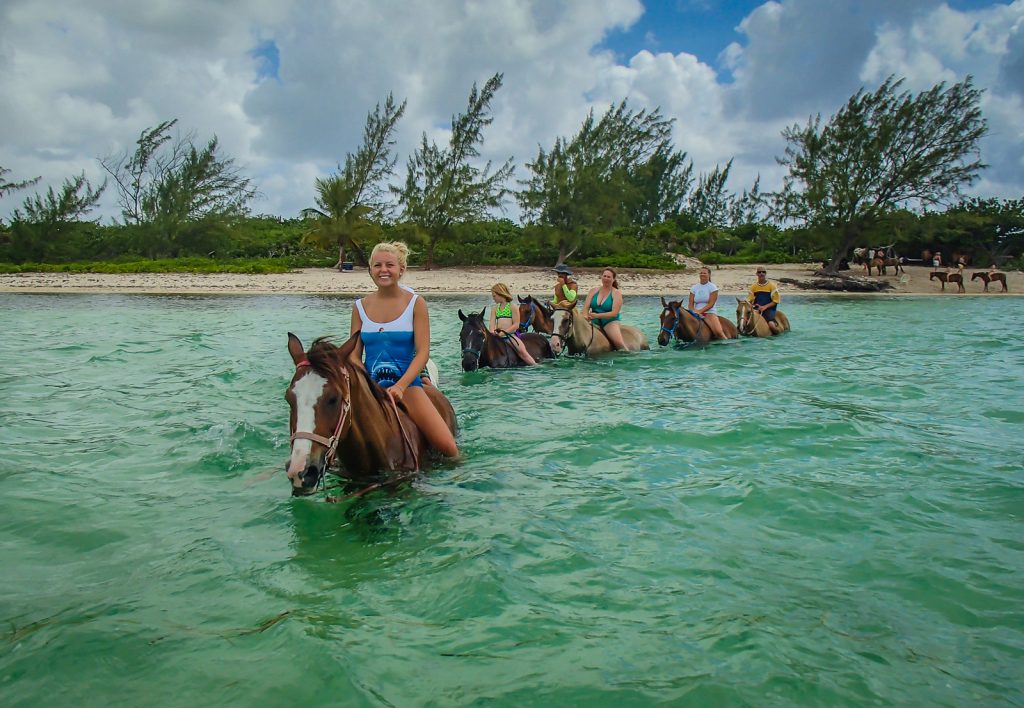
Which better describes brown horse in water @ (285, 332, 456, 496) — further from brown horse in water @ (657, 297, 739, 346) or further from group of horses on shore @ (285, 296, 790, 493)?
brown horse in water @ (657, 297, 739, 346)

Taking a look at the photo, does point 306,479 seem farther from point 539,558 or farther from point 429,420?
point 429,420

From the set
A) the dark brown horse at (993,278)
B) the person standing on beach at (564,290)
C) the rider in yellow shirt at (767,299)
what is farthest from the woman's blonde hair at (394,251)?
the dark brown horse at (993,278)

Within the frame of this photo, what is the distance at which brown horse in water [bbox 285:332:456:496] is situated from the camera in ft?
13.1

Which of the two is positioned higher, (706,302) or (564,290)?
(564,290)

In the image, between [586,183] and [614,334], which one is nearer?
[614,334]

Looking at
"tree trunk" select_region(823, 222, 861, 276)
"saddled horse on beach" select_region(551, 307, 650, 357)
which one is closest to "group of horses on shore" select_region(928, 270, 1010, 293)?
"tree trunk" select_region(823, 222, 861, 276)

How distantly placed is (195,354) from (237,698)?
41.8 feet

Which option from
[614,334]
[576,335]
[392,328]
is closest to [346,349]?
[392,328]

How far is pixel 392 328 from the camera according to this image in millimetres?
5492

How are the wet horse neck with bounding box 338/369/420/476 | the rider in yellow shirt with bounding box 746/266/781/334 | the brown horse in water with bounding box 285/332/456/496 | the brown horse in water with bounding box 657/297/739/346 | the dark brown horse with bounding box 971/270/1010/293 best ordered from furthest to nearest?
the dark brown horse with bounding box 971/270/1010/293 → the rider in yellow shirt with bounding box 746/266/781/334 → the brown horse in water with bounding box 657/297/739/346 → the wet horse neck with bounding box 338/369/420/476 → the brown horse in water with bounding box 285/332/456/496

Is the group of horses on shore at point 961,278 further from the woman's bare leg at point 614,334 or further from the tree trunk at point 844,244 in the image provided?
the woman's bare leg at point 614,334

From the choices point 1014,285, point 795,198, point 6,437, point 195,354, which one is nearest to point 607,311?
point 195,354

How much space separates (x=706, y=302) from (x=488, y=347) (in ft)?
22.6

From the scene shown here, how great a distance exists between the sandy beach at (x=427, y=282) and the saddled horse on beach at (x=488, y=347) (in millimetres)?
19117
